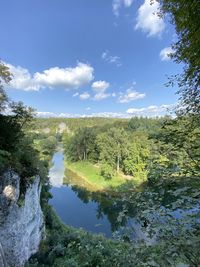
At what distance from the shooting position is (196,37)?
3.18 metres

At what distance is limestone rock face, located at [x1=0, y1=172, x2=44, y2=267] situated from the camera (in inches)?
302

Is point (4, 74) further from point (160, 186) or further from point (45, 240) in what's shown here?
point (160, 186)

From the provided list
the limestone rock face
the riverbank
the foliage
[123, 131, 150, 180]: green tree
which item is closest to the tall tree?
the limestone rock face

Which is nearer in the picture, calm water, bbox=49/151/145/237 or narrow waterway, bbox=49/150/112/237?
narrow waterway, bbox=49/150/112/237

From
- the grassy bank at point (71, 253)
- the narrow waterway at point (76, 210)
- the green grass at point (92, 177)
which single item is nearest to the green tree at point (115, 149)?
the green grass at point (92, 177)

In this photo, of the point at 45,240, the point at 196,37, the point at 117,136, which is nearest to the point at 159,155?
the point at 196,37

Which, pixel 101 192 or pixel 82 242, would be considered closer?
pixel 82 242

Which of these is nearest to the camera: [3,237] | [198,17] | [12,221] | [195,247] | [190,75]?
[195,247]

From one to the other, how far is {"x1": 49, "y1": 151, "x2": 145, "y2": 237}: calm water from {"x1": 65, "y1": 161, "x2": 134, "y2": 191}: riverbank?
201cm

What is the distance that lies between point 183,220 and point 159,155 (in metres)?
0.95

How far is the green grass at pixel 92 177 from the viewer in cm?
3375

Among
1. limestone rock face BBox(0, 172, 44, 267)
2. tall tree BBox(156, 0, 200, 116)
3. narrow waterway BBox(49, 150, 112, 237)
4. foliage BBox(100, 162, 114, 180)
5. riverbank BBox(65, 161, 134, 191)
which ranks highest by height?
tall tree BBox(156, 0, 200, 116)

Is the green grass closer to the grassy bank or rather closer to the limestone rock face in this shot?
the grassy bank

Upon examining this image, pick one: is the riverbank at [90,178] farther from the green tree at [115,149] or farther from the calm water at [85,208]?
the green tree at [115,149]
